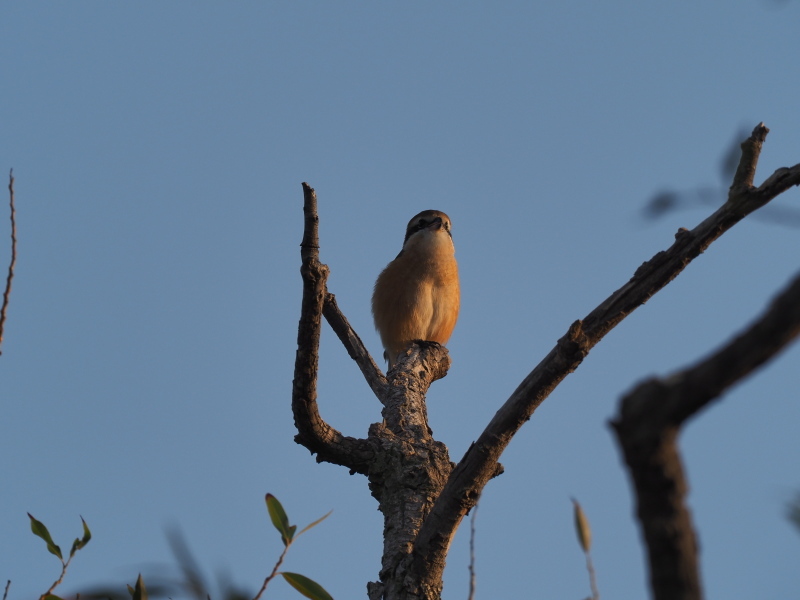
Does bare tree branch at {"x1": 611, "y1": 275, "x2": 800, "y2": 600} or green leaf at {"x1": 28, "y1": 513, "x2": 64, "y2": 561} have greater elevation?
green leaf at {"x1": 28, "y1": 513, "x2": 64, "y2": 561}

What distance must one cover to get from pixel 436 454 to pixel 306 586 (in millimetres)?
1629

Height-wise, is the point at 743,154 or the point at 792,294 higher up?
the point at 743,154

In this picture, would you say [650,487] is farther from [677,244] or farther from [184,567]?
[677,244]

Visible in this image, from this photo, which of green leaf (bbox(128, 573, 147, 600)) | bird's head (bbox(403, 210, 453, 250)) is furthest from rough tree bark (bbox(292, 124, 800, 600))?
bird's head (bbox(403, 210, 453, 250))

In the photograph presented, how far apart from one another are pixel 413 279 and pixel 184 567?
19.9 ft

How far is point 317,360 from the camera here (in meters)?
3.92

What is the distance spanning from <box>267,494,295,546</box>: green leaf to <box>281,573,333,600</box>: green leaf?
255mm

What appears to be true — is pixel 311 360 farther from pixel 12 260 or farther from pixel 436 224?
pixel 436 224

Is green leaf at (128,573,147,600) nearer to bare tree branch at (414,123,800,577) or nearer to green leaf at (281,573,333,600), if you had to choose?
green leaf at (281,573,333,600)

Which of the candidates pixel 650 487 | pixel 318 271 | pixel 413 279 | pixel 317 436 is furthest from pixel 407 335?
pixel 650 487

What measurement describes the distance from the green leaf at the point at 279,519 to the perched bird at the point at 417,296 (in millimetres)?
4950

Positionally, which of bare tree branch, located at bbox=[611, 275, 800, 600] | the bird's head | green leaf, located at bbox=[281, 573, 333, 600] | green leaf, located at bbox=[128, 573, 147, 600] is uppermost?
the bird's head

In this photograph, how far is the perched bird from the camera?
7887mm

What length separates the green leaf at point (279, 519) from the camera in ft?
8.90
